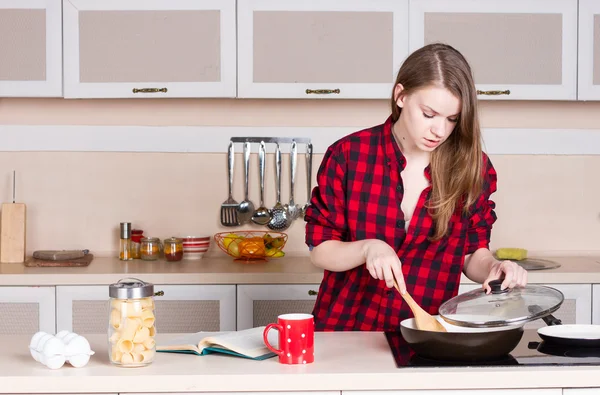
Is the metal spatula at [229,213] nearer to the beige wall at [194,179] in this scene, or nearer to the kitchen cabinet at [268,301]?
the beige wall at [194,179]

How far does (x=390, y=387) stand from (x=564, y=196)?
2483 millimetres

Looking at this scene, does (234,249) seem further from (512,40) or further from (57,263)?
(512,40)

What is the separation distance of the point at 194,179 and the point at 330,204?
68.9 inches

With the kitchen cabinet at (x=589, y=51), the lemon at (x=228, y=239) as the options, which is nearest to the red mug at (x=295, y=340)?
the lemon at (x=228, y=239)

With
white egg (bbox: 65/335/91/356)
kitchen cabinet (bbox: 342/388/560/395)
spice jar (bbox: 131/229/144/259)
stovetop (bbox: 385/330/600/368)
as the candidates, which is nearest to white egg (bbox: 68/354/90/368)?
white egg (bbox: 65/335/91/356)

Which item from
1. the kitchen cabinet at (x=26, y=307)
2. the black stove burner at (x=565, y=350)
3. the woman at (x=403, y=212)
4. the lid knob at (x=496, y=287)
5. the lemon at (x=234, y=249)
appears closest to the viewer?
the black stove burner at (x=565, y=350)

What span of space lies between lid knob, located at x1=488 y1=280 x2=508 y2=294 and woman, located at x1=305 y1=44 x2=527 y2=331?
0.08 feet

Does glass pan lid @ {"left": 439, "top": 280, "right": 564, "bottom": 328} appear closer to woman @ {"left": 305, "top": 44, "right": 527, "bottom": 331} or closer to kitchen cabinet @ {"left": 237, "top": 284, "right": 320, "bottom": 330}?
woman @ {"left": 305, "top": 44, "right": 527, "bottom": 331}

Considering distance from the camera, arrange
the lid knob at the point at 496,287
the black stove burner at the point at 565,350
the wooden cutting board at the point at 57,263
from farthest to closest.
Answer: the wooden cutting board at the point at 57,263 < the lid knob at the point at 496,287 < the black stove burner at the point at 565,350

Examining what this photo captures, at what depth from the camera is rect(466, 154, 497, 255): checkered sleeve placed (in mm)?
2107

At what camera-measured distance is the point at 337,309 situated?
6.99 feet

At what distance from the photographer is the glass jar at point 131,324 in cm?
156

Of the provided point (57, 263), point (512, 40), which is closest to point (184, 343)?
point (57, 263)

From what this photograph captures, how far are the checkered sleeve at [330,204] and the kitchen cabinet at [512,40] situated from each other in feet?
4.68
